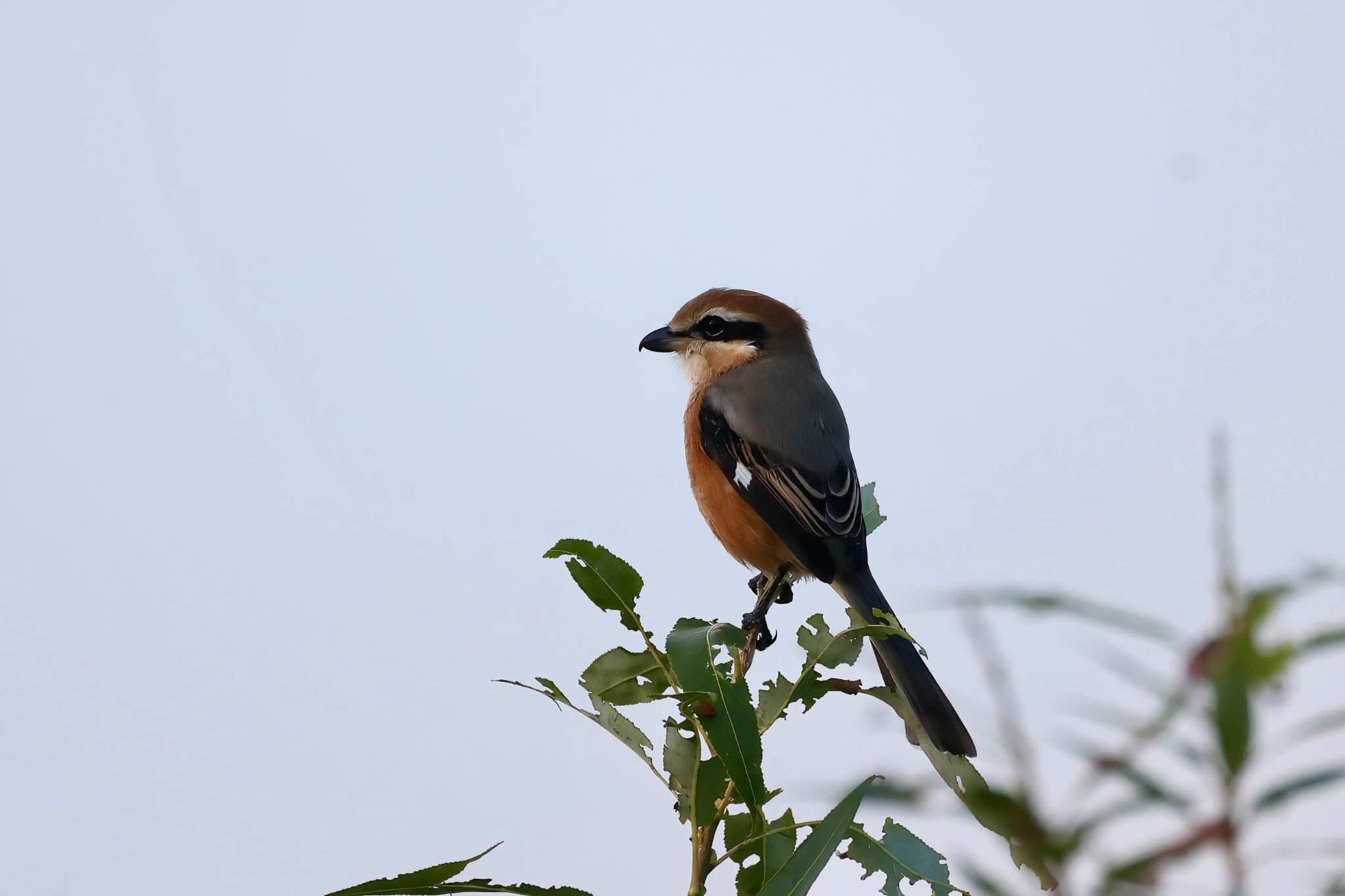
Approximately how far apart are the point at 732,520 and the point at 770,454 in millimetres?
274

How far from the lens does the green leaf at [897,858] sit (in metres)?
2.39

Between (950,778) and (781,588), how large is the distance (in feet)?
6.84

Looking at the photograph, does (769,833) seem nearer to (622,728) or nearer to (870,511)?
(622,728)

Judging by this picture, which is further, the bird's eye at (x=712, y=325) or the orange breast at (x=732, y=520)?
the bird's eye at (x=712, y=325)

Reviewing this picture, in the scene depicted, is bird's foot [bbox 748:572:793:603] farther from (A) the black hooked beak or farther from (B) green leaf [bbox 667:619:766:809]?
(B) green leaf [bbox 667:619:766:809]

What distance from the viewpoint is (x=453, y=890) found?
2016 mm

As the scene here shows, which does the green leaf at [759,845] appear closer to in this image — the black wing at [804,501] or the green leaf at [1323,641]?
the green leaf at [1323,641]

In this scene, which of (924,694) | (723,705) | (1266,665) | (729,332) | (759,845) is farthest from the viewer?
(729,332)

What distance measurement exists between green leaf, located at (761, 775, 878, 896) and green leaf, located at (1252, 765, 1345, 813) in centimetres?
148

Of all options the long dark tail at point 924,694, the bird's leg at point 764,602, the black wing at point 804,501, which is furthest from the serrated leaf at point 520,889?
the black wing at point 804,501

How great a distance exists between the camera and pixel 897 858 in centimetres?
242

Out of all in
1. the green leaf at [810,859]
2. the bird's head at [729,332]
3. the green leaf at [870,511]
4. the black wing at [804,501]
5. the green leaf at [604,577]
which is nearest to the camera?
the green leaf at [810,859]

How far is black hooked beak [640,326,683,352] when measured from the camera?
5.88m

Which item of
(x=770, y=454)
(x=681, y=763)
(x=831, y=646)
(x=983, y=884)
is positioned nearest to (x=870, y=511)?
(x=770, y=454)
